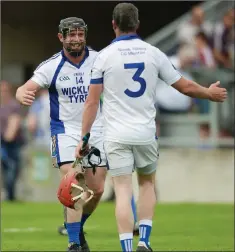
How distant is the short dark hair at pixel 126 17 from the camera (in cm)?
924

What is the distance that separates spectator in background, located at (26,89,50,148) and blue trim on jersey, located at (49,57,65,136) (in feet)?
37.3

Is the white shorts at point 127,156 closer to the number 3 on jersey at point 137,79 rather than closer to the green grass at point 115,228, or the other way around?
the number 3 on jersey at point 137,79

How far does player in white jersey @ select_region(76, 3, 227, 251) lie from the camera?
9242mm

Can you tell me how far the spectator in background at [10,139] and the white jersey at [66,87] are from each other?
35.4 ft

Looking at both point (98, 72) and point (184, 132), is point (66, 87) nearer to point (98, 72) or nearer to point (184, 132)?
point (98, 72)

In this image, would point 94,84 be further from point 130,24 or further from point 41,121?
point 41,121

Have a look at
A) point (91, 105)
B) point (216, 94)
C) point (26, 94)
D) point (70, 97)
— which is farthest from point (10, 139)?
point (91, 105)

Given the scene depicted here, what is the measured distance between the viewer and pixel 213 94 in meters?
9.64

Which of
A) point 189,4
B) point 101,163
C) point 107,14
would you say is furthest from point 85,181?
point 107,14

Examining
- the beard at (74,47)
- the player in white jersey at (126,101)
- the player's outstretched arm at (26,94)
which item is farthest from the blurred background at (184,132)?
the player in white jersey at (126,101)

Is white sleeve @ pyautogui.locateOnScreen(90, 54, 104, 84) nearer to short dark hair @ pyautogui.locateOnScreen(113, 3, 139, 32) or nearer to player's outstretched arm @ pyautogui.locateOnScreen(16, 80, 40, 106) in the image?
short dark hair @ pyautogui.locateOnScreen(113, 3, 139, 32)

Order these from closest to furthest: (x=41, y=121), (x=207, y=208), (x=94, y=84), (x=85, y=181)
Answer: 1. (x=94, y=84)
2. (x=85, y=181)
3. (x=207, y=208)
4. (x=41, y=121)

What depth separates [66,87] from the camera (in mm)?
10422

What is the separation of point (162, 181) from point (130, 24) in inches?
462
